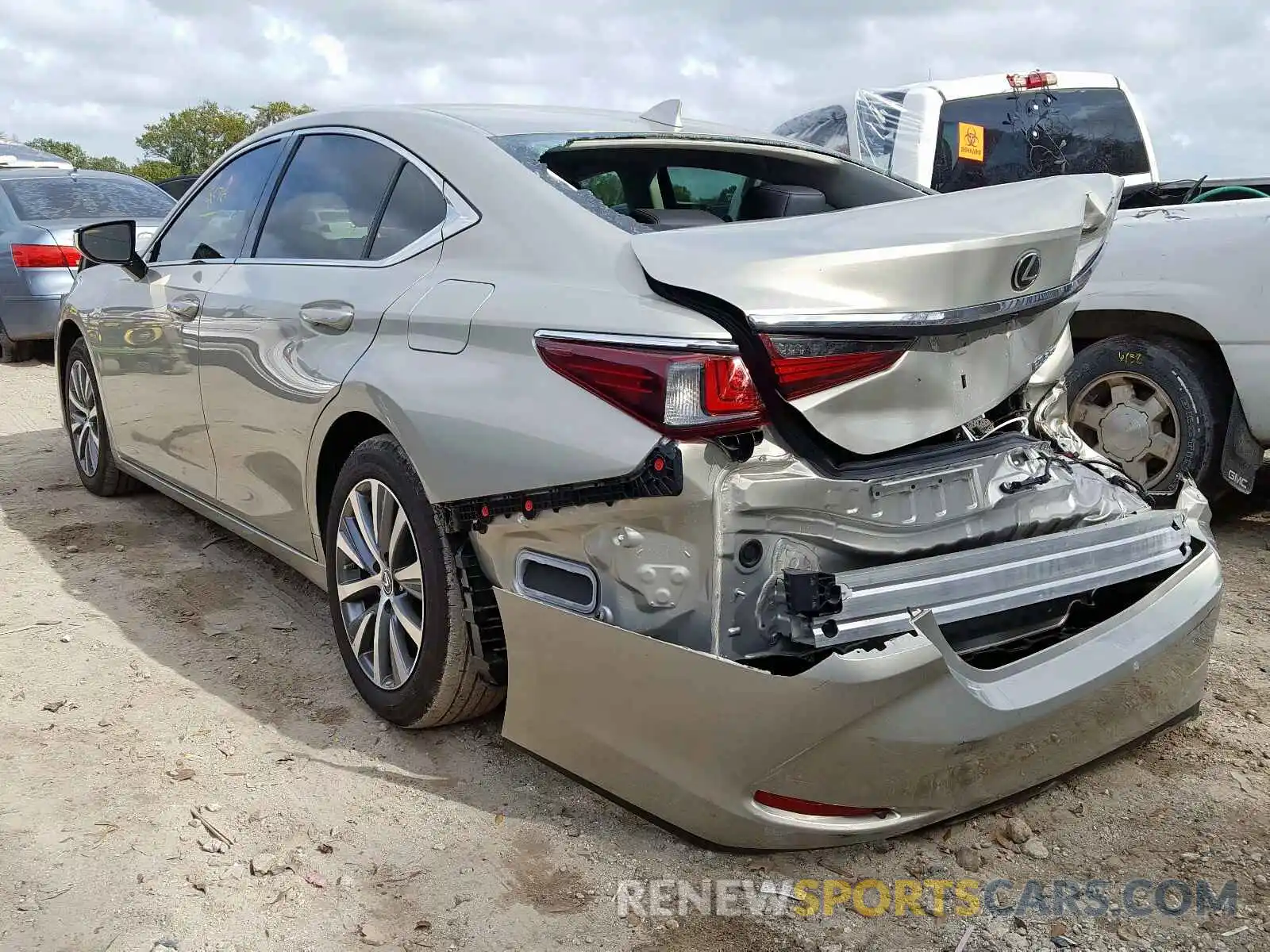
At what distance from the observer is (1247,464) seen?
4.11 m

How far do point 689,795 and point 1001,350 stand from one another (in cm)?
117

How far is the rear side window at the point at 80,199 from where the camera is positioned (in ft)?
30.6

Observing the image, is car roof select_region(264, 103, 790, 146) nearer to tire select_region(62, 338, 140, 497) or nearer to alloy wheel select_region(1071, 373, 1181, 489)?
alloy wheel select_region(1071, 373, 1181, 489)

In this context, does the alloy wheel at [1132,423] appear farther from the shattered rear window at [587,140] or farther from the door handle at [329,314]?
the door handle at [329,314]

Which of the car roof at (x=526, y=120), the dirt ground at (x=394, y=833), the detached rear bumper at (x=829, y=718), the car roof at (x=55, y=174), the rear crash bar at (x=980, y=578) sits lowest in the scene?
the dirt ground at (x=394, y=833)

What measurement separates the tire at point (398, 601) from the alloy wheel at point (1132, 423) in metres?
2.88

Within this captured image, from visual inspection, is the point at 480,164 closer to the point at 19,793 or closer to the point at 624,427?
the point at 624,427

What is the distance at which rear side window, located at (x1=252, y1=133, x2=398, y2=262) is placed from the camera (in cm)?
308

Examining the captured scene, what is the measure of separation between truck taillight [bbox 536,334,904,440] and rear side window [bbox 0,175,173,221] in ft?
27.7

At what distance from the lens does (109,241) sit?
4.20 metres

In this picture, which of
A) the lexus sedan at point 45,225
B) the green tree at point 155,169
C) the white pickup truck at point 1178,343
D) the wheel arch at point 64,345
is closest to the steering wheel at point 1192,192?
the white pickup truck at point 1178,343

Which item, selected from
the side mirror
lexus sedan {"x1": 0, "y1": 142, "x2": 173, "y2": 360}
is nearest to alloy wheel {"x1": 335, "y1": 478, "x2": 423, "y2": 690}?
the side mirror

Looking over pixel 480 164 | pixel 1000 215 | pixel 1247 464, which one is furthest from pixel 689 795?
pixel 1247 464

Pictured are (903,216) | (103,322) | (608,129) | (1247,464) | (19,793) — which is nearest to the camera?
(903,216)
